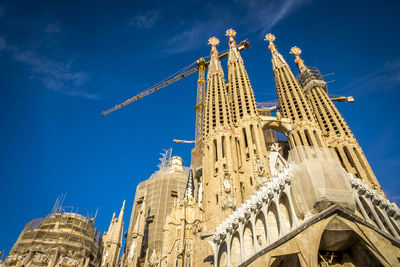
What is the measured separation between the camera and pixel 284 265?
55.0 ft

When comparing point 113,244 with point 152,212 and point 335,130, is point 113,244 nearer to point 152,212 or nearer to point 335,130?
point 152,212

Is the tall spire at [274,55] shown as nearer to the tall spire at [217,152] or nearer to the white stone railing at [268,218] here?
the tall spire at [217,152]

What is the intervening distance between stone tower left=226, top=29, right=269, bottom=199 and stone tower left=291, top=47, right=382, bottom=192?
876cm

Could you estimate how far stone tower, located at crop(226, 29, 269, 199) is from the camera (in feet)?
85.3

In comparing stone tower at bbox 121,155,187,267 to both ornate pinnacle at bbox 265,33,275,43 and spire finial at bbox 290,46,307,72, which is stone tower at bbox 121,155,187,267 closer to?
spire finial at bbox 290,46,307,72

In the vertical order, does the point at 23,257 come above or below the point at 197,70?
below

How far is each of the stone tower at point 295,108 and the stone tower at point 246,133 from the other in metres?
4.99

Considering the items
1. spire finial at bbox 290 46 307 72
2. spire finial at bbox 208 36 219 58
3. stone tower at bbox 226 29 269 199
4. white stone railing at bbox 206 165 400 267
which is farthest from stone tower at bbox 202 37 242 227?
spire finial at bbox 290 46 307 72

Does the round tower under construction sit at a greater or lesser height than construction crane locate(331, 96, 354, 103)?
lesser

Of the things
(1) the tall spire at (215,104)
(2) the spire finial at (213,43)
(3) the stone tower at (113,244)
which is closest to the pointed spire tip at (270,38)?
(2) the spire finial at (213,43)

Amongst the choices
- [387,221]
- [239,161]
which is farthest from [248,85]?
[387,221]

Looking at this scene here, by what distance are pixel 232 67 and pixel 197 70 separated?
17558 millimetres

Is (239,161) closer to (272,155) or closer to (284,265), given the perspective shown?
(272,155)

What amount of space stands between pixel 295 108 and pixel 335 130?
5.28m
